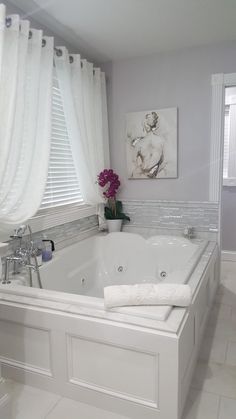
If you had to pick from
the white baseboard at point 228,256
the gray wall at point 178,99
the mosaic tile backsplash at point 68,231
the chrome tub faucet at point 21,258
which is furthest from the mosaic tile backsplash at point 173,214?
the chrome tub faucet at point 21,258

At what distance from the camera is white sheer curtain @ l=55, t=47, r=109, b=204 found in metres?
2.60

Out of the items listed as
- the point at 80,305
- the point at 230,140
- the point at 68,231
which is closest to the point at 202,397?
the point at 80,305

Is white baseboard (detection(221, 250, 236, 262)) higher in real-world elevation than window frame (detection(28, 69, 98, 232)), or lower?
lower

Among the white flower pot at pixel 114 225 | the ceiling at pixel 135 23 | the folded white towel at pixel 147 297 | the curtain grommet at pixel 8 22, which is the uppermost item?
the ceiling at pixel 135 23

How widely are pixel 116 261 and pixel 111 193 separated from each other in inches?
28.5

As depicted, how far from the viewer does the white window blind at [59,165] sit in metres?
2.63

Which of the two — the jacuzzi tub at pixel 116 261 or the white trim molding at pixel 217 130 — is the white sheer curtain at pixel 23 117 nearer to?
the jacuzzi tub at pixel 116 261

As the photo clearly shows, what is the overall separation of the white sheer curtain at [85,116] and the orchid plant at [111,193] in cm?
8

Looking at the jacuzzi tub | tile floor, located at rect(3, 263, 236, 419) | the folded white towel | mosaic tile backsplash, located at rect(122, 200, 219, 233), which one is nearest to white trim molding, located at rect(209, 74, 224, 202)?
mosaic tile backsplash, located at rect(122, 200, 219, 233)

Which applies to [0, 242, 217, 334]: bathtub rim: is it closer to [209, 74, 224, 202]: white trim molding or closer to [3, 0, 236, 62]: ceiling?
[209, 74, 224, 202]: white trim molding

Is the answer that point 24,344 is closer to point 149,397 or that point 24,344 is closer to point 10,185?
point 149,397

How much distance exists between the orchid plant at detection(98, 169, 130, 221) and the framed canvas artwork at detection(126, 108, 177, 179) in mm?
243

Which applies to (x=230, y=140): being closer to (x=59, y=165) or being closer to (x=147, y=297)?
(x=59, y=165)

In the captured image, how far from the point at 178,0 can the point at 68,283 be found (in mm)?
2269
